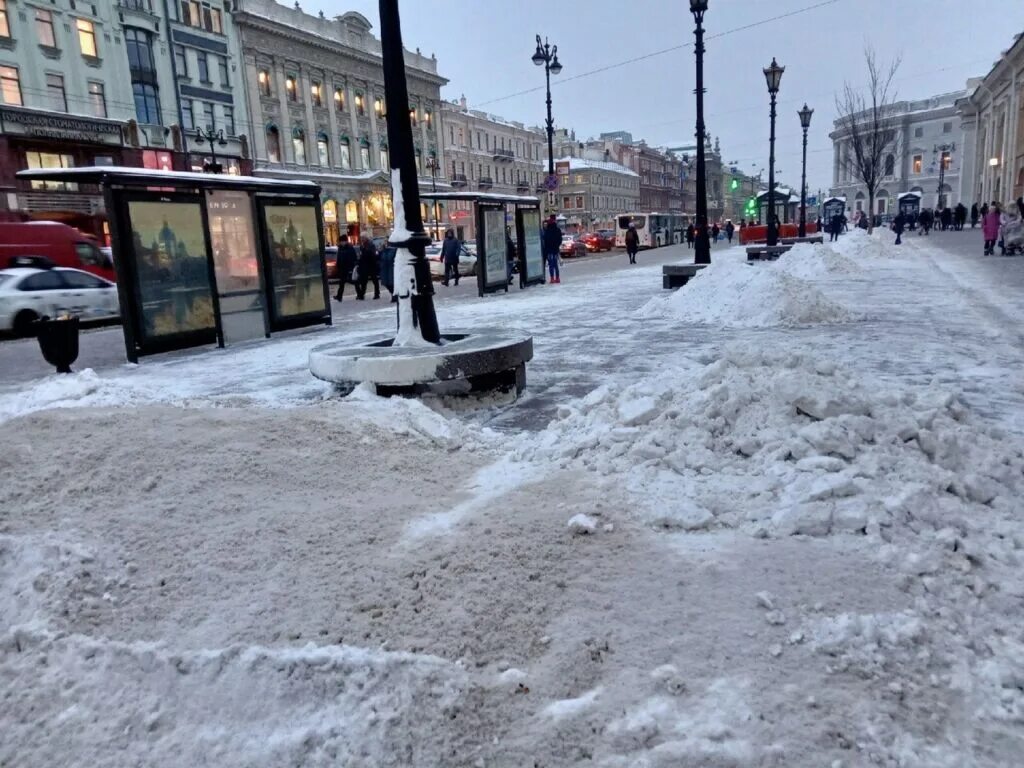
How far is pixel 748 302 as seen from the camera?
11734mm

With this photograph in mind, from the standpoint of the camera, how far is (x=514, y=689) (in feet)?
8.54

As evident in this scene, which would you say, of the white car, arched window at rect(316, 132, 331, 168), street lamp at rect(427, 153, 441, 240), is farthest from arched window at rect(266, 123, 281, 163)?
the white car

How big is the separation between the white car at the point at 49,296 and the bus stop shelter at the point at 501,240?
7.53 meters

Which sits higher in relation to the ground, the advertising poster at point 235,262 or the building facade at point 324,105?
the building facade at point 324,105

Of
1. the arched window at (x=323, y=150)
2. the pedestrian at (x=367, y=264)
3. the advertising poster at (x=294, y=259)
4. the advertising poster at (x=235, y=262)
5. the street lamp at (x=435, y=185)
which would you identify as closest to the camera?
the advertising poster at (x=235, y=262)

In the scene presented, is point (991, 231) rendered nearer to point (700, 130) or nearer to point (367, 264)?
point (700, 130)

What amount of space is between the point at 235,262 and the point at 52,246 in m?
8.81

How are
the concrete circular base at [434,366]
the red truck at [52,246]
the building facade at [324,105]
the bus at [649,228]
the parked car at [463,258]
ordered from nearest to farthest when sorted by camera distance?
the concrete circular base at [434,366]
the red truck at [52,246]
the parked car at [463,258]
the building facade at [324,105]
the bus at [649,228]

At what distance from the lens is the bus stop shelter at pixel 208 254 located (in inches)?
410

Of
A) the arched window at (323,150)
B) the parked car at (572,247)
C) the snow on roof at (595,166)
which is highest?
the snow on roof at (595,166)

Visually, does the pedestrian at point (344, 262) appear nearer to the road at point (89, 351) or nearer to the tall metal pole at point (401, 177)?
the road at point (89, 351)

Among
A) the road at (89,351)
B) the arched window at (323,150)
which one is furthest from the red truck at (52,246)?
the arched window at (323,150)

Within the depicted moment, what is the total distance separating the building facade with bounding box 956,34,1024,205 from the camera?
156 ft

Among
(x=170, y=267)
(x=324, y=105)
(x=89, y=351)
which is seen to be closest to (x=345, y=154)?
(x=324, y=105)
